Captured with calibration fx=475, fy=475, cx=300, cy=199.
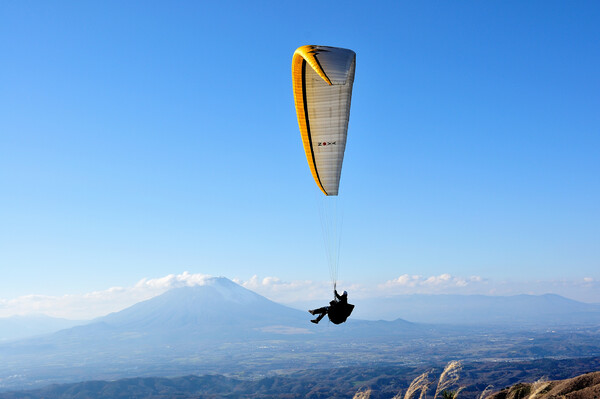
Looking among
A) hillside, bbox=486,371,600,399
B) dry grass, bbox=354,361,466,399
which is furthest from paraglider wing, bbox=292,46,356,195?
hillside, bbox=486,371,600,399

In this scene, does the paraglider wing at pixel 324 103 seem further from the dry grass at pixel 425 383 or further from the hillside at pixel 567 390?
the hillside at pixel 567 390

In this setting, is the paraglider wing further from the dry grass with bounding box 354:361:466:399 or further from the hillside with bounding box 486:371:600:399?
the hillside with bounding box 486:371:600:399

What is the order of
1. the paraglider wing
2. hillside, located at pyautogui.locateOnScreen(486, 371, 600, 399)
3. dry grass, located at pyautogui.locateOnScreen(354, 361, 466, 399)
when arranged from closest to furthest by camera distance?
dry grass, located at pyautogui.locateOnScreen(354, 361, 466, 399)
the paraglider wing
hillside, located at pyautogui.locateOnScreen(486, 371, 600, 399)

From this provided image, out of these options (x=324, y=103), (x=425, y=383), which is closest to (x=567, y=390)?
(x=425, y=383)

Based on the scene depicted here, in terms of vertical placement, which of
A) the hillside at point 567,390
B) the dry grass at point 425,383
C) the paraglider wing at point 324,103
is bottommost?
the hillside at point 567,390

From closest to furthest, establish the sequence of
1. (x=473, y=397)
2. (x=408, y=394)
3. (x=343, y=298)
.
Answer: (x=408, y=394)
(x=343, y=298)
(x=473, y=397)

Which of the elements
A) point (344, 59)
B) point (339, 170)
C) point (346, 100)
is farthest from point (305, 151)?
point (344, 59)

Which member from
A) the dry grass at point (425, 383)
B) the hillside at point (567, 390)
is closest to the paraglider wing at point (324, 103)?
the dry grass at point (425, 383)

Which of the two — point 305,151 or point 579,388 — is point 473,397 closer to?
point 579,388
